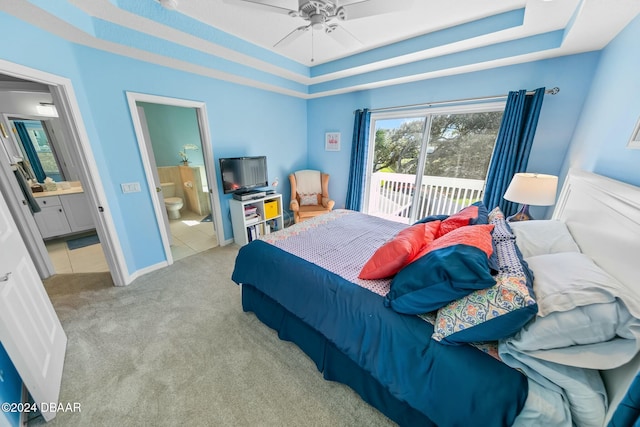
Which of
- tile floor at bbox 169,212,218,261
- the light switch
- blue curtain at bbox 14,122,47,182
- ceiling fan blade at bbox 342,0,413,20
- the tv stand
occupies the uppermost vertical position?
ceiling fan blade at bbox 342,0,413,20

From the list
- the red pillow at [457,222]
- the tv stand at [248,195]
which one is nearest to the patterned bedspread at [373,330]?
the red pillow at [457,222]

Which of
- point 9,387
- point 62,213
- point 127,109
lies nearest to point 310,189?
point 127,109

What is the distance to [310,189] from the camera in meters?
4.15

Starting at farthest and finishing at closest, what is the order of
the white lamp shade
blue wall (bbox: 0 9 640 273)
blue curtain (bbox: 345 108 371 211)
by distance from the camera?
blue curtain (bbox: 345 108 371 211) < the white lamp shade < blue wall (bbox: 0 9 640 273)

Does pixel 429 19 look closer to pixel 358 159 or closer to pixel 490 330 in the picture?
pixel 358 159

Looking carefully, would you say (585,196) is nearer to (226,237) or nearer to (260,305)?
(260,305)

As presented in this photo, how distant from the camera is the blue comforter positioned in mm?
850

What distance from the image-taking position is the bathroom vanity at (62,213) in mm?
3229

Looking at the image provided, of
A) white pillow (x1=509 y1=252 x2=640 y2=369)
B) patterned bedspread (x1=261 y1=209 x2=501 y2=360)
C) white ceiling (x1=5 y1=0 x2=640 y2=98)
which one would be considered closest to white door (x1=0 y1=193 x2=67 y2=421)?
patterned bedspread (x1=261 y1=209 x2=501 y2=360)

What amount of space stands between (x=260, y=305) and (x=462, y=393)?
1468 millimetres

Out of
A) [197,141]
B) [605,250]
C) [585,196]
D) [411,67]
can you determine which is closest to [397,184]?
[411,67]

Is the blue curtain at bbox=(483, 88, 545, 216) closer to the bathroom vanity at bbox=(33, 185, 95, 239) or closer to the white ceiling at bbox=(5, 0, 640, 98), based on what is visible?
the white ceiling at bbox=(5, 0, 640, 98)

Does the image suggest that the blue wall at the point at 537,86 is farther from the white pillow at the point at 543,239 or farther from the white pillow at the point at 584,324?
the white pillow at the point at 584,324

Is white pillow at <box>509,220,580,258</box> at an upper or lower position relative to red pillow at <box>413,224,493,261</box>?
lower
